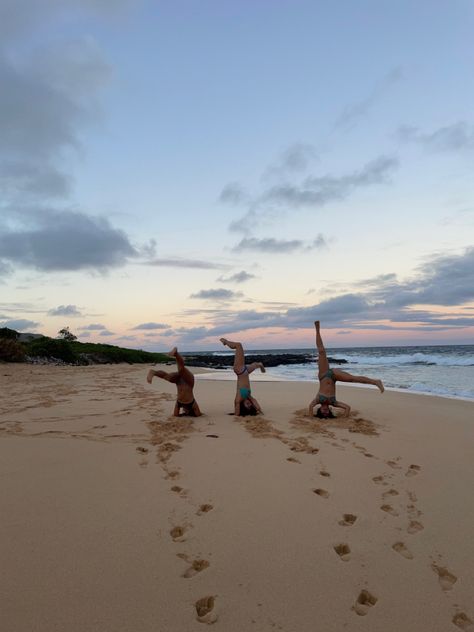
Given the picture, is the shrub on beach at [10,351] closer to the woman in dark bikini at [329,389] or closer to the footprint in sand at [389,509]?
the woman in dark bikini at [329,389]

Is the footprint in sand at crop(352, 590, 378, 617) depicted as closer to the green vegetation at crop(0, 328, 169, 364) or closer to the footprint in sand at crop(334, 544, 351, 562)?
the footprint in sand at crop(334, 544, 351, 562)

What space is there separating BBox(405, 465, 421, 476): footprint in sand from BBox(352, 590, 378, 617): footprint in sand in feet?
8.39

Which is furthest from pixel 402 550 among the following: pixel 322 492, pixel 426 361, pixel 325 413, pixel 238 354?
pixel 426 361

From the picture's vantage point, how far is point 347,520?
3.66m

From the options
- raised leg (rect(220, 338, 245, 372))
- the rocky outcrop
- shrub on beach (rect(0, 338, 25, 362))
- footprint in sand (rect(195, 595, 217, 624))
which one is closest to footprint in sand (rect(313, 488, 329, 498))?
footprint in sand (rect(195, 595, 217, 624))

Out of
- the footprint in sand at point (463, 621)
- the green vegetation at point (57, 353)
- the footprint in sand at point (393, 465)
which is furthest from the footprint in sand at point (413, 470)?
the green vegetation at point (57, 353)

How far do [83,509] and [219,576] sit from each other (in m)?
1.62

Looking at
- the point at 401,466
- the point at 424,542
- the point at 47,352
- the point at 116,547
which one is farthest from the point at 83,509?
the point at 47,352

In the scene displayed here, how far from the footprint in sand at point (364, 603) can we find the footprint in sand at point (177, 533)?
1.41m

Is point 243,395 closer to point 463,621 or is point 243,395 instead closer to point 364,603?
point 364,603

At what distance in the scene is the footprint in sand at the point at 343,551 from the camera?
120 inches

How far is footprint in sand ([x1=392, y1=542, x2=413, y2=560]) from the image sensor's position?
122 inches

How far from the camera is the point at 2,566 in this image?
9.29 feet

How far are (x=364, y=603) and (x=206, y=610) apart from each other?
3.39 feet
